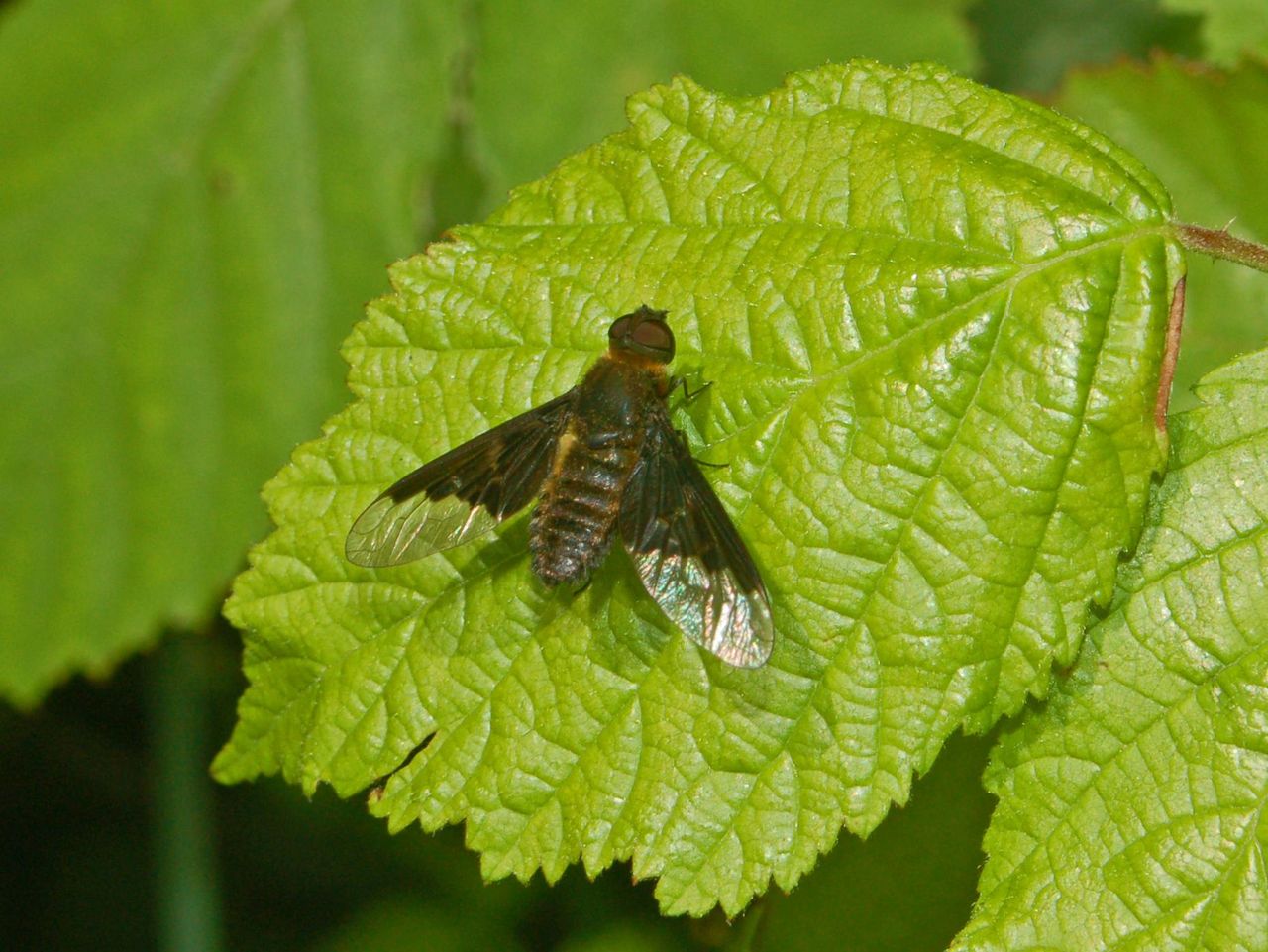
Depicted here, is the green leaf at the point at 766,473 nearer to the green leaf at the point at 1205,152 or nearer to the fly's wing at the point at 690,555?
the fly's wing at the point at 690,555

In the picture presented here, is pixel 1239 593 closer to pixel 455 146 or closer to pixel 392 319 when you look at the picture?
pixel 392 319

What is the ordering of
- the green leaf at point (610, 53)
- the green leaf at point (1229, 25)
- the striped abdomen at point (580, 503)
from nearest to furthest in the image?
the striped abdomen at point (580, 503) < the green leaf at point (1229, 25) < the green leaf at point (610, 53)

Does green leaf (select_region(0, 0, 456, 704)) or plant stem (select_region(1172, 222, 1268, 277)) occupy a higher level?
green leaf (select_region(0, 0, 456, 704))

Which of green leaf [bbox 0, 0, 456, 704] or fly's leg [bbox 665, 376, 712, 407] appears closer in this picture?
fly's leg [bbox 665, 376, 712, 407]

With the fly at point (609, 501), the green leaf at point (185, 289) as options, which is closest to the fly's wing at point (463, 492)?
the fly at point (609, 501)

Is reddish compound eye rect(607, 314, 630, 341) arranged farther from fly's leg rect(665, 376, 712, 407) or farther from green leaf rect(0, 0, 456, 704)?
green leaf rect(0, 0, 456, 704)

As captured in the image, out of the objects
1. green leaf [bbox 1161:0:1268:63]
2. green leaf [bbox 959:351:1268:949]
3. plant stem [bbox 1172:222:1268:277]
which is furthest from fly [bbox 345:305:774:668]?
green leaf [bbox 1161:0:1268:63]
